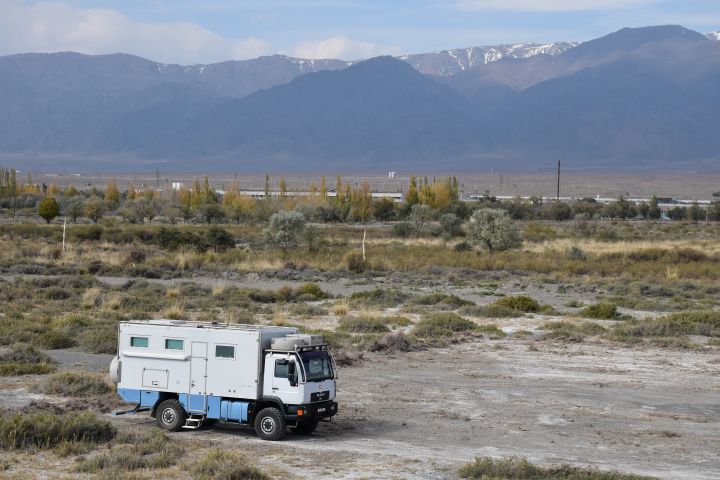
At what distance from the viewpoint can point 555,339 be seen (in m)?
30.0

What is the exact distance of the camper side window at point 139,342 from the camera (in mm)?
17906

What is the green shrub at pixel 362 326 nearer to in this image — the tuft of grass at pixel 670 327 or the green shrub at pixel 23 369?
the tuft of grass at pixel 670 327

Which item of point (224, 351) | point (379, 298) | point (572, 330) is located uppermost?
point (224, 351)

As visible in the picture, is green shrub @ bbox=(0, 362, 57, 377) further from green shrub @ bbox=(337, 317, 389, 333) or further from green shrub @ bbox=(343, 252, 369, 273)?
green shrub @ bbox=(343, 252, 369, 273)

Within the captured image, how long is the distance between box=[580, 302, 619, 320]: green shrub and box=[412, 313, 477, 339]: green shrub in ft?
17.4

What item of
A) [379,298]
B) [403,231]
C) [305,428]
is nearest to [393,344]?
[305,428]

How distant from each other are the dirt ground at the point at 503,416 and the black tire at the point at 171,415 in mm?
242

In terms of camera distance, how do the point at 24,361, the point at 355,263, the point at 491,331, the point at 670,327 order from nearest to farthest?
the point at 24,361 < the point at 491,331 < the point at 670,327 < the point at 355,263

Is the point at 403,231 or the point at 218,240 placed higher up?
the point at 218,240

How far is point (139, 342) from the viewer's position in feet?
58.9

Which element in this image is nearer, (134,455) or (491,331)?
(134,455)

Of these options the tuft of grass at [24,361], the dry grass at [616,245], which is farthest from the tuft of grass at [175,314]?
the dry grass at [616,245]

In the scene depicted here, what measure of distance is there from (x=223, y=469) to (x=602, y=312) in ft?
75.5

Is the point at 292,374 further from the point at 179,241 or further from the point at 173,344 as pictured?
the point at 179,241
